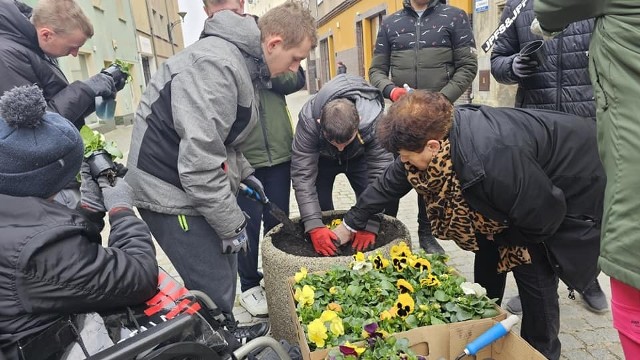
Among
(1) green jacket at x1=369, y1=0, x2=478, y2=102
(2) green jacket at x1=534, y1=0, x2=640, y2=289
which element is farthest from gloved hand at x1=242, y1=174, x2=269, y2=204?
(2) green jacket at x1=534, y1=0, x2=640, y2=289

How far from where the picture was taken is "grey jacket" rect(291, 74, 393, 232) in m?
2.37

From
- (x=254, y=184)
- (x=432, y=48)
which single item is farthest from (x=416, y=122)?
(x=432, y=48)

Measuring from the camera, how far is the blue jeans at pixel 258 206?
265 cm

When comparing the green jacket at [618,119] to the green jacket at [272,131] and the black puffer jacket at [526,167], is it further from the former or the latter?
the green jacket at [272,131]

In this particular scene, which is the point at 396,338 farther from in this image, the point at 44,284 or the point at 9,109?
the point at 9,109

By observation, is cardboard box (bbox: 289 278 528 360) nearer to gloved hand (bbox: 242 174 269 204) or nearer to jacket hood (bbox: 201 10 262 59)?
gloved hand (bbox: 242 174 269 204)

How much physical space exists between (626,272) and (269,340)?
949 mm

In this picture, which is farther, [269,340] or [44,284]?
[269,340]

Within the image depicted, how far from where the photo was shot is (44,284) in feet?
3.71

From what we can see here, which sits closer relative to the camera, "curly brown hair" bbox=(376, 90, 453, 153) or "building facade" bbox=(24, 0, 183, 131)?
"curly brown hair" bbox=(376, 90, 453, 153)

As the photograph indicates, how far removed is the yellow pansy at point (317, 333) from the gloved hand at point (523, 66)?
1643mm

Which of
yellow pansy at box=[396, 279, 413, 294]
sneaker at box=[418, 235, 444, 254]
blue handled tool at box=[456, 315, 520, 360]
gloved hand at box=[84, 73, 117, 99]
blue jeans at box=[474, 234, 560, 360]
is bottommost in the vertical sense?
sneaker at box=[418, 235, 444, 254]

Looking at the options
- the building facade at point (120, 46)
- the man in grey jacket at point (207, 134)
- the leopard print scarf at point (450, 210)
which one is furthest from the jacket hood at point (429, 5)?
the building facade at point (120, 46)

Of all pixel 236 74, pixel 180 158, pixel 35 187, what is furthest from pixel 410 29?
pixel 35 187
